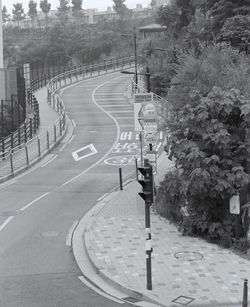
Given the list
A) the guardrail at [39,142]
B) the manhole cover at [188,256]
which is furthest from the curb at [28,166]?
the manhole cover at [188,256]

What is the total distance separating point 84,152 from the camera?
108 ft

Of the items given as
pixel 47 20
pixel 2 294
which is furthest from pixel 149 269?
pixel 47 20

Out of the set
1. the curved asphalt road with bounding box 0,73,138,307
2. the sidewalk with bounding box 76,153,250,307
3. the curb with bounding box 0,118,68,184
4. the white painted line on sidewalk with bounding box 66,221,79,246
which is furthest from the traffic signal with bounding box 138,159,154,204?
the curb with bounding box 0,118,68,184

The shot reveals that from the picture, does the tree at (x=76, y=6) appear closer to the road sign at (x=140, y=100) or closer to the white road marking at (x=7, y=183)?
the white road marking at (x=7, y=183)

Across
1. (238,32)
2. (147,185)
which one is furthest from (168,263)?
(238,32)

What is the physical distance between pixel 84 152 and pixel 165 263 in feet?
66.4

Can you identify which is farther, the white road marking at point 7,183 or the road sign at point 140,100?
the white road marking at point 7,183

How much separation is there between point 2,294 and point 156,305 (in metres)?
3.21

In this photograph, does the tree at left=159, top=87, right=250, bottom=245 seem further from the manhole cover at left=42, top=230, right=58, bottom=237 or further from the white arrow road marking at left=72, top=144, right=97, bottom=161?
the white arrow road marking at left=72, top=144, right=97, bottom=161

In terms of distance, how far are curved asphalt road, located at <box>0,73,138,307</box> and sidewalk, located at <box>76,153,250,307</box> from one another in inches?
28.3

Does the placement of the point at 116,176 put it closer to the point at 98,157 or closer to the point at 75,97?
the point at 98,157

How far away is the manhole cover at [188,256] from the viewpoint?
13.4m

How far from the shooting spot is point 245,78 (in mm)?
21594

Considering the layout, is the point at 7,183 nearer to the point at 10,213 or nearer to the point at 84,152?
the point at 10,213
